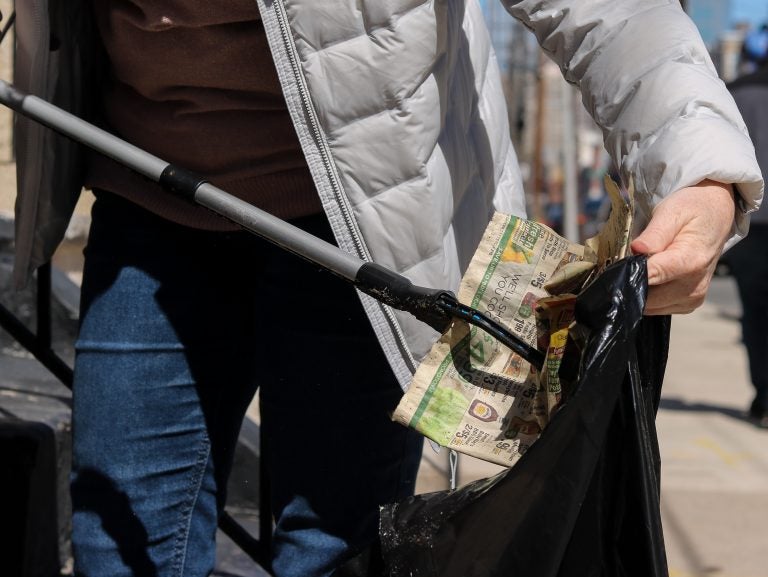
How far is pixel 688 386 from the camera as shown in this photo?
25.5 ft

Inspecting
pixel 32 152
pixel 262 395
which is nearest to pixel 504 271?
pixel 262 395

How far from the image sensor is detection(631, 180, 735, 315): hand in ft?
4.32

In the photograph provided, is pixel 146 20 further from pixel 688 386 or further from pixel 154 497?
pixel 688 386

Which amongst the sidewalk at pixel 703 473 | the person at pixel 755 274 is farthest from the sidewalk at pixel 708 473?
the person at pixel 755 274

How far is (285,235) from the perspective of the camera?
5.07 ft

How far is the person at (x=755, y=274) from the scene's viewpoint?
6039 mm

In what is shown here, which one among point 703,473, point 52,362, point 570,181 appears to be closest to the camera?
point 52,362

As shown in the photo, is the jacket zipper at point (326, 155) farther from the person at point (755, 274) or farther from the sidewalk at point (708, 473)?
the person at point (755, 274)

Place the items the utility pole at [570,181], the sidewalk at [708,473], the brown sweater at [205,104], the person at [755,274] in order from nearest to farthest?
1. the brown sweater at [205,104]
2. the sidewalk at [708,473]
3. the person at [755,274]
4. the utility pole at [570,181]

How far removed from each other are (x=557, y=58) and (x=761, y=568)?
2.84 m

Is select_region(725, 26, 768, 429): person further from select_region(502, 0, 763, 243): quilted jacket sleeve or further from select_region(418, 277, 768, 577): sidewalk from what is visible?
select_region(502, 0, 763, 243): quilted jacket sleeve

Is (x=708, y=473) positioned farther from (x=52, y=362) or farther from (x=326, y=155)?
(x=326, y=155)

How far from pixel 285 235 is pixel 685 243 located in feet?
1.76

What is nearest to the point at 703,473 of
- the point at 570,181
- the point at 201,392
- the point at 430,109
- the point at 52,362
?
the point at 52,362
